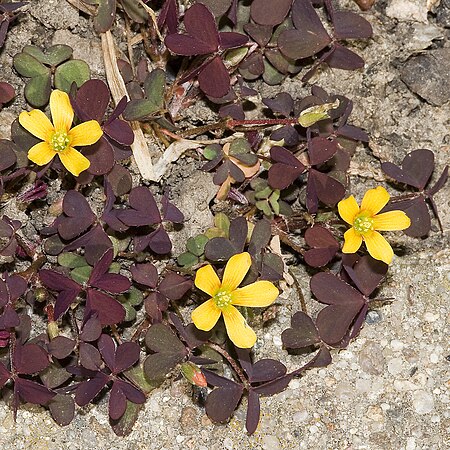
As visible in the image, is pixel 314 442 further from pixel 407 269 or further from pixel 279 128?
pixel 279 128

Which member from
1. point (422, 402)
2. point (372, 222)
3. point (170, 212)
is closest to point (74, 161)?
point (170, 212)

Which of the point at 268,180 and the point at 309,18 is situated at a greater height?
the point at 309,18

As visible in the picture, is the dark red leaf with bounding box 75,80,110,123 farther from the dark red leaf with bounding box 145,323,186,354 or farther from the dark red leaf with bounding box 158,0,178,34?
the dark red leaf with bounding box 145,323,186,354

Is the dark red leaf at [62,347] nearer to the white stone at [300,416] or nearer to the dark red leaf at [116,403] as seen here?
the dark red leaf at [116,403]

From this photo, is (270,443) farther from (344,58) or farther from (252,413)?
(344,58)

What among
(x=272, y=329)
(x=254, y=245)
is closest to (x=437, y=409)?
(x=272, y=329)

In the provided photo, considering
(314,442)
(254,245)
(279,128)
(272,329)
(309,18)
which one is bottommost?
(314,442)

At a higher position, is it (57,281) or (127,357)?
(57,281)

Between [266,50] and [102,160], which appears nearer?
[102,160]
